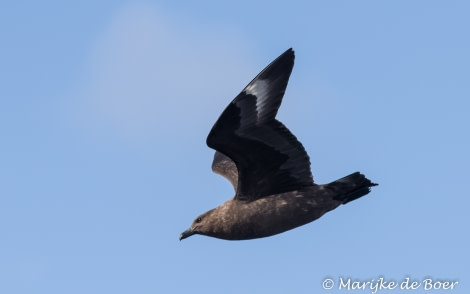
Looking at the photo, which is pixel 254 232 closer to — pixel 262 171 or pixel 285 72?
pixel 262 171

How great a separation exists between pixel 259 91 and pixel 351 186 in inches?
80.7

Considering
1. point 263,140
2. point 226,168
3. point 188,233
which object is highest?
point 226,168

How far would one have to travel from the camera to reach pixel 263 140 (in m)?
16.5

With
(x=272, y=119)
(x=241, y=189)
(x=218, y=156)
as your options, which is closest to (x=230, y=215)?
(x=241, y=189)

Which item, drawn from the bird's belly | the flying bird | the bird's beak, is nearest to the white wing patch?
the flying bird

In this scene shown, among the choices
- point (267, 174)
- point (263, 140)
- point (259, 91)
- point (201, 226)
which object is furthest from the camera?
point (201, 226)

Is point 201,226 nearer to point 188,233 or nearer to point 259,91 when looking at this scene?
point 188,233

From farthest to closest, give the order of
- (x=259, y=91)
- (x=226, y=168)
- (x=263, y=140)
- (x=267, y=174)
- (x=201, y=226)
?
(x=226, y=168)
(x=201, y=226)
(x=267, y=174)
(x=263, y=140)
(x=259, y=91)

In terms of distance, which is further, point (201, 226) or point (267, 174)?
point (201, 226)

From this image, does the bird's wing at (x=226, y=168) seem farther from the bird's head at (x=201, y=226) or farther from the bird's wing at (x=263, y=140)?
the bird's wing at (x=263, y=140)

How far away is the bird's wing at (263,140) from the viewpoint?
16.2 meters

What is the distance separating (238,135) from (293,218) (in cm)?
156

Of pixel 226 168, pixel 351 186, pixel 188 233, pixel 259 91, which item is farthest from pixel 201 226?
pixel 259 91

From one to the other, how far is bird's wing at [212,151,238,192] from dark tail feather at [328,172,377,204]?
8.59 ft
